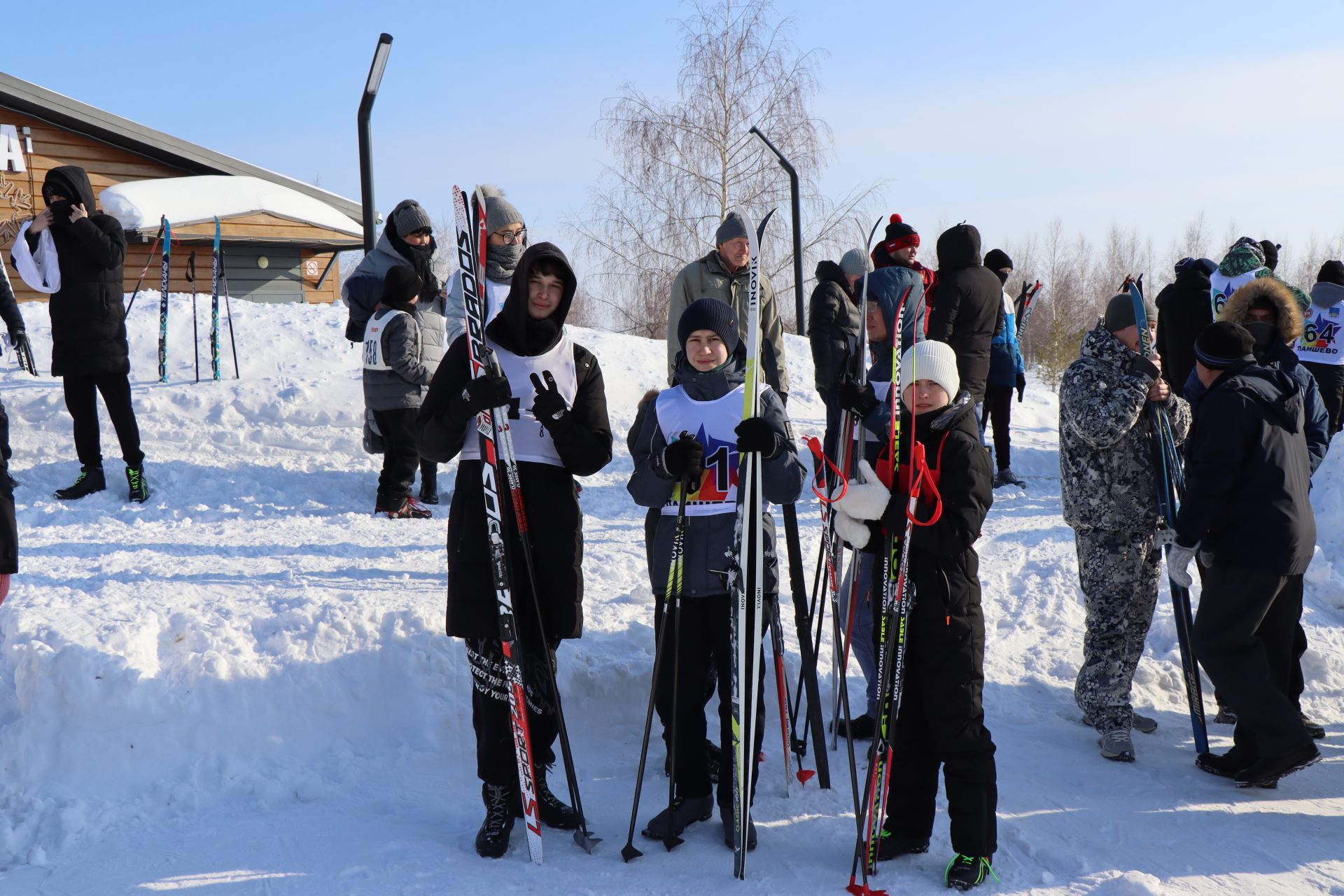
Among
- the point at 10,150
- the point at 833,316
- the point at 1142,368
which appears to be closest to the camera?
the point at 1142,368

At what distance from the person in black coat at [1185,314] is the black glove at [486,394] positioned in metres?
4.28

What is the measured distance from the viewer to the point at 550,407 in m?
3.27

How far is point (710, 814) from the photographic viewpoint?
3.61 meters

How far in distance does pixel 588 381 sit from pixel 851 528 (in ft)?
3.60

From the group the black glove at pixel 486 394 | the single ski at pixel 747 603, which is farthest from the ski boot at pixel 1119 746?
the black glove at pixel 486 394

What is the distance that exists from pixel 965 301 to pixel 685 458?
3.50 metres

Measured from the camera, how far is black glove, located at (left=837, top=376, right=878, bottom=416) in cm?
342

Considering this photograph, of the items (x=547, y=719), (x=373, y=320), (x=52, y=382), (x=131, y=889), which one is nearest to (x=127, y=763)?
(x=131, y=889)

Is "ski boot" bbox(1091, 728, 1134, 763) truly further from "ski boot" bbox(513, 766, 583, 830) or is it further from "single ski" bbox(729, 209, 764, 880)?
"ski boot" bbox(513, 766, 583, 830)

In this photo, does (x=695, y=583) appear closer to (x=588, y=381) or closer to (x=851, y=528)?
(x=851, y=528)

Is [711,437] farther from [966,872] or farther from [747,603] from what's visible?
[966,872]

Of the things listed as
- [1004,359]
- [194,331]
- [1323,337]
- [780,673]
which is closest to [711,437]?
[780,673]

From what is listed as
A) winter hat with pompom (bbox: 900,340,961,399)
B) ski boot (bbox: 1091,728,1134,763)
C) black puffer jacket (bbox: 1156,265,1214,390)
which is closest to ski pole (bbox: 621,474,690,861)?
winter hat with pompom (bbox: 900,340,961,399)

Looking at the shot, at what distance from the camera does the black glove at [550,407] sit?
326 cm
